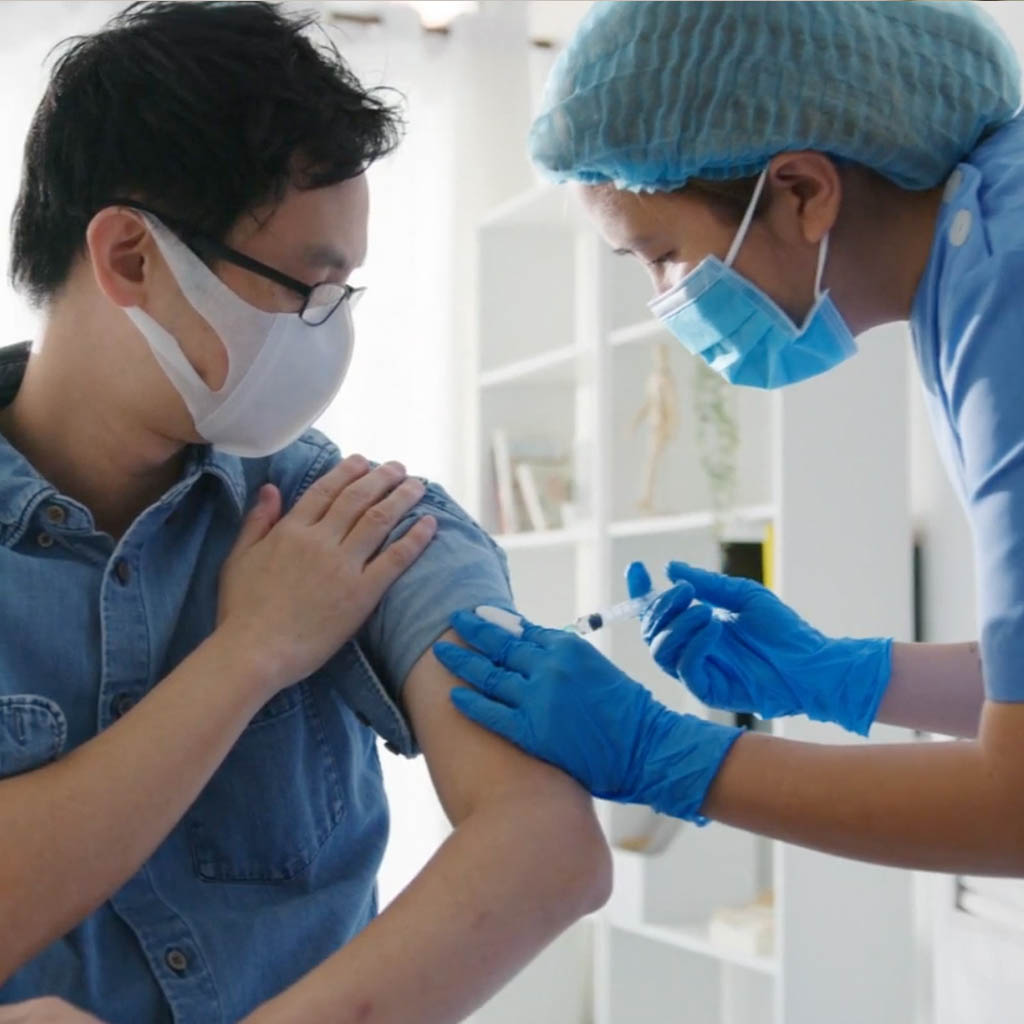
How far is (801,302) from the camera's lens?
1.37m

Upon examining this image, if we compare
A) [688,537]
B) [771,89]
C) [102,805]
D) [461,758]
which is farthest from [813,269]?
[688,537]

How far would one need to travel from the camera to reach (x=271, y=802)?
118 centimetres

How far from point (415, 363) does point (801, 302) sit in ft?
9.12

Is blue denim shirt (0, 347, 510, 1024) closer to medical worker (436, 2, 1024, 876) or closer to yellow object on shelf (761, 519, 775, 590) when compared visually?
medical worker (436, 2, 1024, 876)

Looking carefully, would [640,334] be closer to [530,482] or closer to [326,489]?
[530,482]

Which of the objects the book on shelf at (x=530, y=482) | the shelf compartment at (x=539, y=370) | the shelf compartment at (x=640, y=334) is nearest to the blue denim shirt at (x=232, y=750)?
the shelf compartment at (x=640, y=334)

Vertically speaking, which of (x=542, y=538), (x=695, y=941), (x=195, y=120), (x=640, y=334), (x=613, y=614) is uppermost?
(x=195, y=120)

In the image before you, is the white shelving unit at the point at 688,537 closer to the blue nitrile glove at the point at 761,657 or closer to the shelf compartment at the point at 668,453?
the shelf compartment at the point at 668,453

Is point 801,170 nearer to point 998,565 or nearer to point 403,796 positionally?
point 998,565

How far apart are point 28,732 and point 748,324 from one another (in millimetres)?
781

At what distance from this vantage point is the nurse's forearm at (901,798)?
1091mm

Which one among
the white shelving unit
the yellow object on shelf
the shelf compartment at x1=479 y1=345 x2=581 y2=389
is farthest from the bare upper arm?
the shelf compartment at x1=479 y1=345 x2=581 y2=389

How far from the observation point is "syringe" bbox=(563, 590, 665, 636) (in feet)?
5.02

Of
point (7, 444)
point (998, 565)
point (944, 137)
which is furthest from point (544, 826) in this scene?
point (944, 137)
